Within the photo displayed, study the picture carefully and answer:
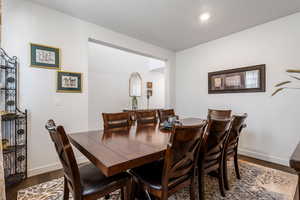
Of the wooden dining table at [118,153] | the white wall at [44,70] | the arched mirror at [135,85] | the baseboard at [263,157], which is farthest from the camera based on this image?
the arched mirror at [135,85]

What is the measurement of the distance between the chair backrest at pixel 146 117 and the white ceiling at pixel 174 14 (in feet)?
5.78

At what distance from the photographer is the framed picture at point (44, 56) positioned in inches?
86.2

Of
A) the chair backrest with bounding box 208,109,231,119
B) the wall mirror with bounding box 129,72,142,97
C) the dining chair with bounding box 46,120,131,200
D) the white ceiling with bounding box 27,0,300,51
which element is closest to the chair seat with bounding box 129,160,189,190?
the dining chair with bounding box 46,120,131,200

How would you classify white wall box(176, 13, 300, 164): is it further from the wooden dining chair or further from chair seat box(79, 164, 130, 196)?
chair seat box(79, 164, 130, 196)

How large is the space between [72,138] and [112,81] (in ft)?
10.1

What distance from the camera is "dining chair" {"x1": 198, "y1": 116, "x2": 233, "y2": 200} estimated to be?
1.41 m

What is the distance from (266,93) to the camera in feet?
8.98

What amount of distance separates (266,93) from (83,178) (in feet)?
10.9

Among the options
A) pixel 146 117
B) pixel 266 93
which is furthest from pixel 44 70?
pixel 266 93

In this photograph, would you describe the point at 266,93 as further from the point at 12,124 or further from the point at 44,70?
the point at 12,124

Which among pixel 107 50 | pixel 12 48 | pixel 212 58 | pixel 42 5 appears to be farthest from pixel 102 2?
pixel 212 58

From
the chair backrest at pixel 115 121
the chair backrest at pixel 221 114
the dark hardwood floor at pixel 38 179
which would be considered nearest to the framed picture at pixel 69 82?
the chair backrest at pixel 115 121

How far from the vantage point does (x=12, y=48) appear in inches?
80.5

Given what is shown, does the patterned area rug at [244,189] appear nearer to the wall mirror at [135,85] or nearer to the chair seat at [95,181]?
the chair seat at [95,181]
